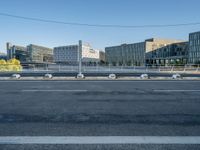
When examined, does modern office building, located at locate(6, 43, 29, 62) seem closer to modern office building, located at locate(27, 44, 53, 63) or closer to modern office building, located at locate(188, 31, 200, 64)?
modern office building, located at locate(27, 44, 53, 63)

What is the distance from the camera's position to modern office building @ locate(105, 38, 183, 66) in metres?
125

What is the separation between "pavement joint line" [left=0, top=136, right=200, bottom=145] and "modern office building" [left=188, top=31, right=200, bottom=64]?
108m

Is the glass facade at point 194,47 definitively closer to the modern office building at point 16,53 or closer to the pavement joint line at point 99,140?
the modern office building at point 16,53

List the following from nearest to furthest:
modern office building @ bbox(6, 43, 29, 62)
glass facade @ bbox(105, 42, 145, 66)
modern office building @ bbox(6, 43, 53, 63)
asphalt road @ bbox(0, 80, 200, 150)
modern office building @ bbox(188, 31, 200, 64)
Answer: asphalt road @ bbox(0, 80, 200, 150) → modern office building @ bbox(6, 43, 29, 62) → modern office building @ bbox(188, 31, 200, 64) → modern office building @ bbox(6, 43, 53, 63) → glass facade @ bbox(105, 42, 145, 66)

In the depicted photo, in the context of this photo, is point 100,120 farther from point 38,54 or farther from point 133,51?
point 38,54

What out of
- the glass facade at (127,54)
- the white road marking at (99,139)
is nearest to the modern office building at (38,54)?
the glass facade at (127,54)

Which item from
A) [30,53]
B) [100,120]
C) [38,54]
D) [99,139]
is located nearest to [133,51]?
[38,54]

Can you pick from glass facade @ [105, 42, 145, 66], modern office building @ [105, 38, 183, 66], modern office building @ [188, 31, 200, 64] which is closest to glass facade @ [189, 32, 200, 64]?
modern office building @ [188, 31, 200, 64]

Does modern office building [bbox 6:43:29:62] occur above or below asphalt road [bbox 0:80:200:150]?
above

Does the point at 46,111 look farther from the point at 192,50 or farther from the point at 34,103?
the point at 192,50

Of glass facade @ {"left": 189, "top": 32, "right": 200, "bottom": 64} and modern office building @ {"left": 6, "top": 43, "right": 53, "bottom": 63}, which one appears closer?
glass facade @ {"left": 189, "top": 32, "right": 200, "bottom": 64}

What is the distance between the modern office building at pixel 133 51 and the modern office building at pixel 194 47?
2353 cm

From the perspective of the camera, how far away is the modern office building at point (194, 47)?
101938mm

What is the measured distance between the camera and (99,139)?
12.5ft
